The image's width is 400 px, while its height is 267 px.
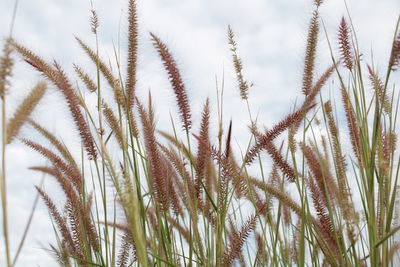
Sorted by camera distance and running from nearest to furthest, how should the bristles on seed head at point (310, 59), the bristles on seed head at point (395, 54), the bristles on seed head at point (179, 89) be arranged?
the bristles on seed head at point (395, 54)
the bristles on seed head at point (179, 89)
the bristles on seed head at point (310, 59)

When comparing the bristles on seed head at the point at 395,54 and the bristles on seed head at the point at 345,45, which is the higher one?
the bristles on seed head at the point at 345,45

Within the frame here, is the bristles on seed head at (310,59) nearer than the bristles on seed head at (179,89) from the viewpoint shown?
No

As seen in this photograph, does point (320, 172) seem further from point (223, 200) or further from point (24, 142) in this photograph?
point (24, 142)

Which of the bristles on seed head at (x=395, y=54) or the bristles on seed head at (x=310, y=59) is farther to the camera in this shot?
the bristles on seed head at (x=310, y=59)

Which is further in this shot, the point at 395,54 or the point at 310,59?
the point at 310,59

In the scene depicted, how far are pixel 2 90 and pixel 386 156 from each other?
1.52 meters

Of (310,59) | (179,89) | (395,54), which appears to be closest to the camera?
(395,54)

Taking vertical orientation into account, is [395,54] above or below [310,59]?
below

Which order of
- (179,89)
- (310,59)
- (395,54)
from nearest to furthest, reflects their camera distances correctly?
(395,54) < (179,89) < (310,59)

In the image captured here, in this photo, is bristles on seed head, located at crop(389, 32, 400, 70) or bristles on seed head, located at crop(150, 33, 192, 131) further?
bristles on seed head, located at crop(150, 33, 192, 131)

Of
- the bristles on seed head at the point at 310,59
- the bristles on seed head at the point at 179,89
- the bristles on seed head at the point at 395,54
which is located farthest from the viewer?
the bristles on seed head at the point at 310,59

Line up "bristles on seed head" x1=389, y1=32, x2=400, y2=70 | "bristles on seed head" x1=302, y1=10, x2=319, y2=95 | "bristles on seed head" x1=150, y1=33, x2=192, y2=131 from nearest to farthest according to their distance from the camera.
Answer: "bristles on seed head" x1=389, y1=32, x2=400, y2=70
"bristles on seed head" x1=150, y1=33, x2=192, y2=131
"bristles on seed head" x1=302, y1=10, x2=319, y2=95

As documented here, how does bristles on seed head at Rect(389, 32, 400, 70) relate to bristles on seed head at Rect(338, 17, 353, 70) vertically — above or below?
below

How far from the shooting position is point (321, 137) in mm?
3252
